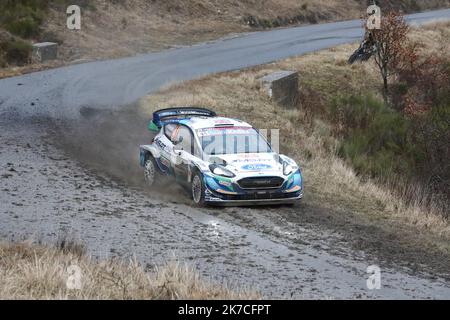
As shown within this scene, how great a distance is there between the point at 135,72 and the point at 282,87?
18.4ft

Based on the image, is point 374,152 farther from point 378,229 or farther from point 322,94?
point 378,229

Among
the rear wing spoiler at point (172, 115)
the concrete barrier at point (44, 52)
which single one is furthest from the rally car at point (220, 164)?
the concrete barrier at point (44, 52)

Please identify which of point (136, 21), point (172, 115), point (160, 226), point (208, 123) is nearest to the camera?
point (160, 226)

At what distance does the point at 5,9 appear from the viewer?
37906 millimetres

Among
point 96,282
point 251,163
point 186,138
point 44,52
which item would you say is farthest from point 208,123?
point 44,52

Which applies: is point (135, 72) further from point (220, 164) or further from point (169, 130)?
→ point (220, 164)

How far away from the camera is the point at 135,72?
31078 mm

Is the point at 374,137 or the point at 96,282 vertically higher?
the point at 96,282

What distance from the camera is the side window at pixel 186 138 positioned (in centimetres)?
1728

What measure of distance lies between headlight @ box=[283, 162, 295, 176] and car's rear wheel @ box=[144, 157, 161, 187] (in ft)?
9.32

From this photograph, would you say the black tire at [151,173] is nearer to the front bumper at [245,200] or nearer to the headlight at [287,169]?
the front bumper at [245,200]

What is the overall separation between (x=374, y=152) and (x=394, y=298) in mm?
15053

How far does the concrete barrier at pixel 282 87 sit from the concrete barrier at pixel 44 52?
910cm

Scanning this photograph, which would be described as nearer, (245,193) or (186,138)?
(245,193)
